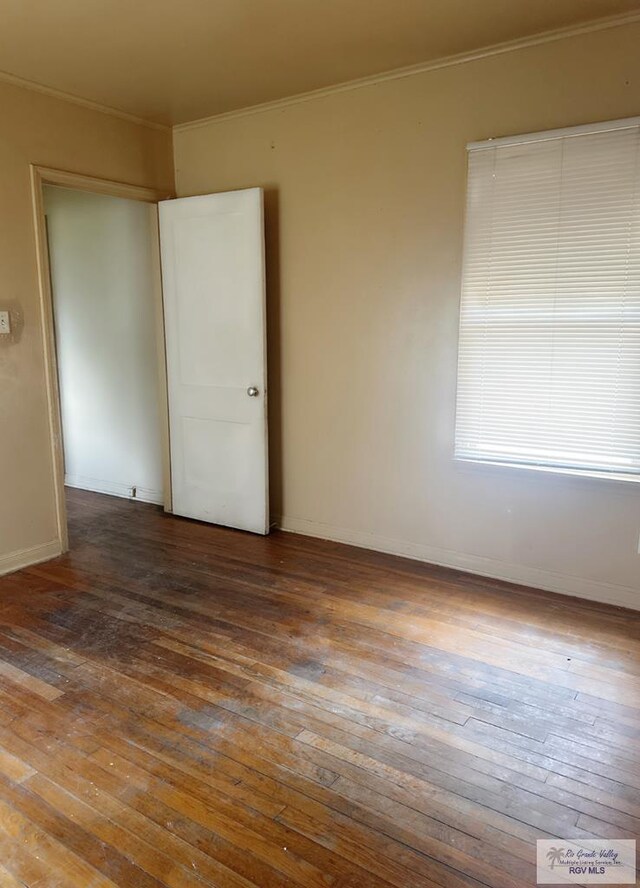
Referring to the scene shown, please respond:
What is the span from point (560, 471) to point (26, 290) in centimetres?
298

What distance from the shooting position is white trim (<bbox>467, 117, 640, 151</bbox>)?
266cm

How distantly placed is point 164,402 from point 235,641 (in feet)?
7.15

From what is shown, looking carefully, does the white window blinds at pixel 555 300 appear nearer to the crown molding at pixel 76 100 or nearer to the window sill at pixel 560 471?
the window sill at pixel 560 471

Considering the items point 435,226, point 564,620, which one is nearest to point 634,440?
point 564,620

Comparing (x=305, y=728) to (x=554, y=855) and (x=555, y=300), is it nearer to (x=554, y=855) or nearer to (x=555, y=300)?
(x=554, y=855)

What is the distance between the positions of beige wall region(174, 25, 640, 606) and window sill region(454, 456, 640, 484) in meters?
0.03

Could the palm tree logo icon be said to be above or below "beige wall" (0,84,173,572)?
below

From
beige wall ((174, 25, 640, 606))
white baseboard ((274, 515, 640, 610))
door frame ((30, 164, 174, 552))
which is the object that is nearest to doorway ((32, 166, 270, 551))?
door frame ((30, 164, 174, 552))

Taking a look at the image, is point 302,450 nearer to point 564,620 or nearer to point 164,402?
point 164,402

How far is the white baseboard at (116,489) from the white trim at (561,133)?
3235 mm

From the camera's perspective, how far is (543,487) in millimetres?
3096

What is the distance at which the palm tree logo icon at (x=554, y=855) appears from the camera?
62.4 inches

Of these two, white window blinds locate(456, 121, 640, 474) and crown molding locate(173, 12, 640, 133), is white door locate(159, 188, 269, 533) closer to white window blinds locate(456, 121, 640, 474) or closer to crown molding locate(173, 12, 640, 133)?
crown molding locate(173, 12, 640, 133)

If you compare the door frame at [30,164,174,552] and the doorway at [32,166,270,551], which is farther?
the doorway at [32,166,270,551]
